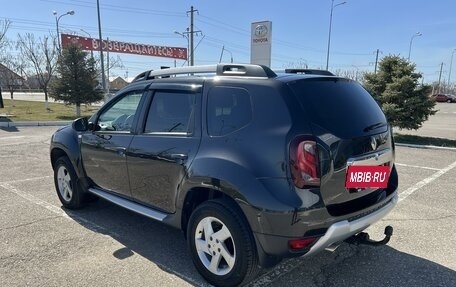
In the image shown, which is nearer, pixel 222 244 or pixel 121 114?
pixel 222 244

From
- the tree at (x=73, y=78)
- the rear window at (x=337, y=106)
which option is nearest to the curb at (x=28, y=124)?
the tree at (x=73, y=78)

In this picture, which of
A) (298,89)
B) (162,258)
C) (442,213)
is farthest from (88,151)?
(442,213)

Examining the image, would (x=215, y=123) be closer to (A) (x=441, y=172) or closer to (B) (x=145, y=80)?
(B) (x=145, y=80)

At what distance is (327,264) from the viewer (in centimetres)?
334

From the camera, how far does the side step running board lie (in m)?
3.43

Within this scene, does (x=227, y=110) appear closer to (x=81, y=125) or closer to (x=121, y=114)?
(x=121, y=114)

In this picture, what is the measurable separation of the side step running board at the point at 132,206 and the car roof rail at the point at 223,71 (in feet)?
4.54

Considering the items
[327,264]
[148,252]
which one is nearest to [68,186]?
[148,252]

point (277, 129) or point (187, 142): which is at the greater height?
point (277, 129)

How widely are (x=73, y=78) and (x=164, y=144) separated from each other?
730 inches

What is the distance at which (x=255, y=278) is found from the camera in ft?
10.1

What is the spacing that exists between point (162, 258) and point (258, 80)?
6.42ft

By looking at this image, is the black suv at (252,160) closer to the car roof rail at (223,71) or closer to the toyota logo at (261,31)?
the car roof rail at (223,71)

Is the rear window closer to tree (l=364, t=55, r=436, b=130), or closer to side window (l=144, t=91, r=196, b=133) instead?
side window (l=144, t=91, r=196, b=133)
